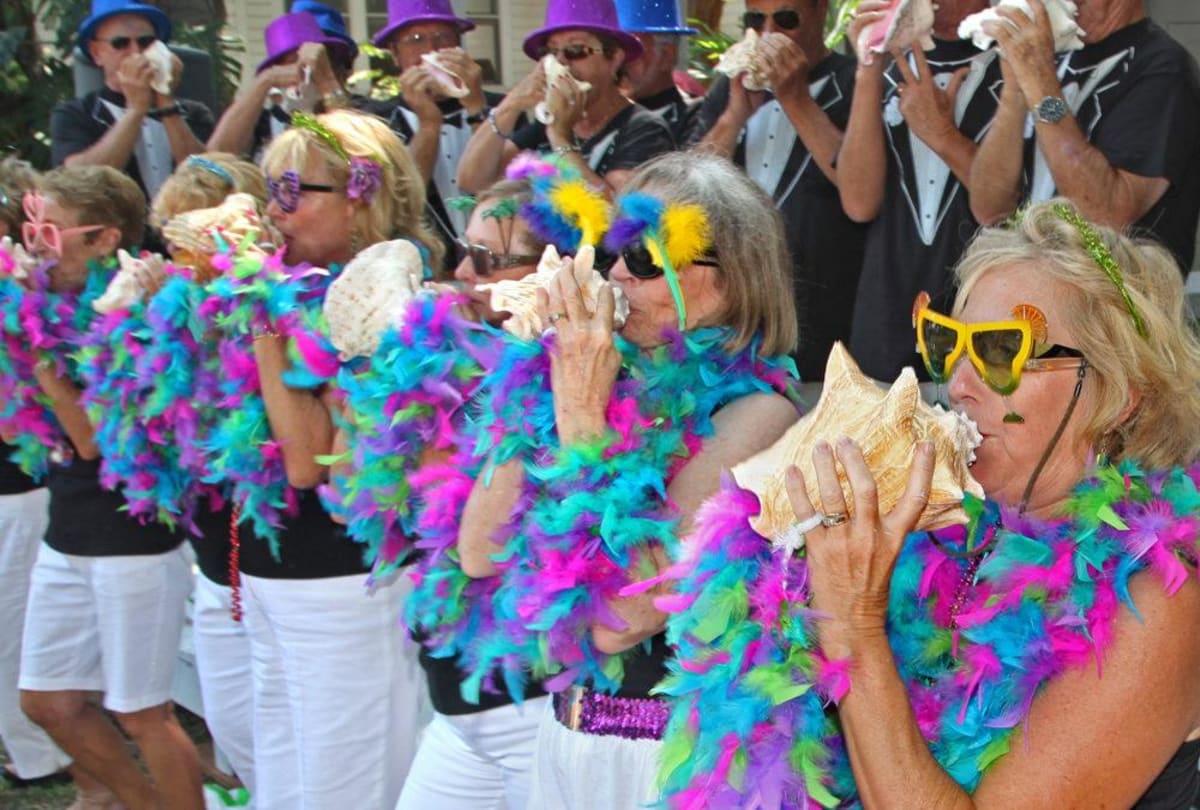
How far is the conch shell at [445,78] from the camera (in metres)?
4.51

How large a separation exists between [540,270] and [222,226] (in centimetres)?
120

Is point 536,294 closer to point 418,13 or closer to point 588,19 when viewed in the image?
point 588,19

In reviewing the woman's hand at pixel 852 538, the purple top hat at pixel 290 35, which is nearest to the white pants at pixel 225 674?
the woman's hand at pixel 852 538

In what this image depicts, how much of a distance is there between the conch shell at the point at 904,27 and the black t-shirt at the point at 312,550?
5.74ft

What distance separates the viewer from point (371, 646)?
119 inches

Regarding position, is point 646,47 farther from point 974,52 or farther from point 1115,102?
point 1115,102

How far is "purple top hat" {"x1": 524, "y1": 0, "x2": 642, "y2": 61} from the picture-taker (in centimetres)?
407

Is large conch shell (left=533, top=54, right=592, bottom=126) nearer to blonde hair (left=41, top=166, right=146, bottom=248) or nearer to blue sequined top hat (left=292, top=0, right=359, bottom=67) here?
blonde hair (left=41, top=166, right=146, bottom=248)

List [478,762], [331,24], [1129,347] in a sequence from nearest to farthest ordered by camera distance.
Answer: [1129,347] → [478,762] → [331,24]

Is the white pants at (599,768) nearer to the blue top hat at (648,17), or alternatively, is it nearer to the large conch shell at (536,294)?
the large conch shell at (536,294)

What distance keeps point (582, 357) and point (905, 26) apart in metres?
1.59

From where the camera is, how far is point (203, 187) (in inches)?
138

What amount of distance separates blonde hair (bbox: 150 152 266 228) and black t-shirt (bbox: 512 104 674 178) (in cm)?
90

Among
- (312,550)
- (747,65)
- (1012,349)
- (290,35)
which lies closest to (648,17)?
(747,65)
